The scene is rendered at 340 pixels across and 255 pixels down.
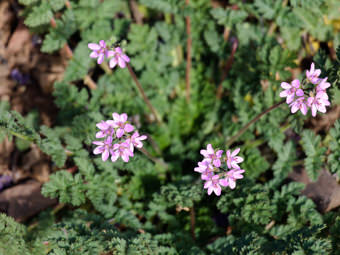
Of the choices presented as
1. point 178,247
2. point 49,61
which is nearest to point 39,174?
point 49,61

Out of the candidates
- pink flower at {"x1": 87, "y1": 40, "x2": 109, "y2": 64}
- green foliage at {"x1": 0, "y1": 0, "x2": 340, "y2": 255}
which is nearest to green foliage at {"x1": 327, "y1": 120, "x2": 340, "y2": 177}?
green foliage at {"x1": 0, "y1": 0, "x2": 340, "y2": 255}

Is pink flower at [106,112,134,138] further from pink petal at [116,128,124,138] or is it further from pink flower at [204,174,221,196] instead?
pink flower at [204,174,221,196]

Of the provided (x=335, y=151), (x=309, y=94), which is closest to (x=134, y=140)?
(x=309, y=94)

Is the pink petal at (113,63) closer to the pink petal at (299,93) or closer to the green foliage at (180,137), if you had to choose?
the green foliage at (180,137)

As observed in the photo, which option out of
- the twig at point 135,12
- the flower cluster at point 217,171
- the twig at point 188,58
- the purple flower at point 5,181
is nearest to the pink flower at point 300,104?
the flower cluster at point 217,171

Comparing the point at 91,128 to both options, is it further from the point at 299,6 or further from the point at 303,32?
the point at 303,32

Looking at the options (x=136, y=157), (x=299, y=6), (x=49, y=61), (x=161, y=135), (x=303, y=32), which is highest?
(x=49, y=61)
